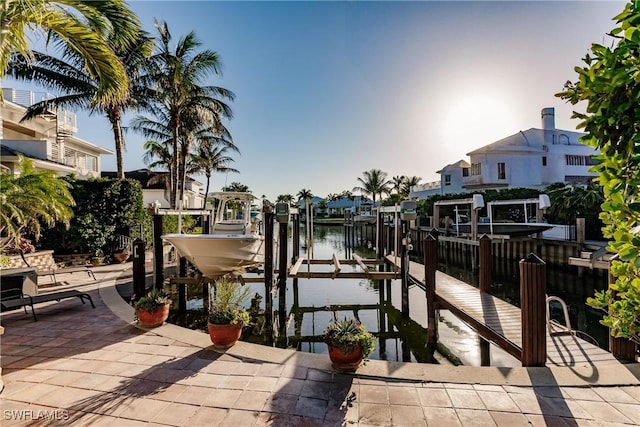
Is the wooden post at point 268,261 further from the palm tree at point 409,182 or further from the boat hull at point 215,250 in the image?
the palm tree at point 409,182

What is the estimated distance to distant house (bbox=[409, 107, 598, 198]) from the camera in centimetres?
2919

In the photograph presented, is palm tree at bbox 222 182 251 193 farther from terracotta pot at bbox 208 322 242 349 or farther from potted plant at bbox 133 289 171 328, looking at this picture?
terracotta pot at bbox 208 322 242 349

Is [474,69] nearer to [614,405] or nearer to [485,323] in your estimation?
[485,323]

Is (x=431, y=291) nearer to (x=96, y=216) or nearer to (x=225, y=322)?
(x=225, y=322)

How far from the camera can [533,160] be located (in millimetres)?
29219

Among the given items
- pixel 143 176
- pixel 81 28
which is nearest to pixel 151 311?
pixel 81 28

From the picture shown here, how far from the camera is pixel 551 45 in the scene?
23.8 ft

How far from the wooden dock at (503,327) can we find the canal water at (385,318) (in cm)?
94

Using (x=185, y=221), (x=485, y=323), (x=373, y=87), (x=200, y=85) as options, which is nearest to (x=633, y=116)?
(x=485, y=323)

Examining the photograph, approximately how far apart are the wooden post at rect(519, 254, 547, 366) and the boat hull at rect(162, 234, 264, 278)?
5520 mm

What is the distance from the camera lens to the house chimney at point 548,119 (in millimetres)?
30531

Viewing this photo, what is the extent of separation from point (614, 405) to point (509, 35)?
8.28m

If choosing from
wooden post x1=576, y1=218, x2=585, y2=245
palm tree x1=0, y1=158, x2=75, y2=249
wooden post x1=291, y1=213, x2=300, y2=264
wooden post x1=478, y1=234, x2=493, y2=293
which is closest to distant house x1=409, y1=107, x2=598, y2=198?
wooden post x1=576, y1=218, x2=585, y2=245

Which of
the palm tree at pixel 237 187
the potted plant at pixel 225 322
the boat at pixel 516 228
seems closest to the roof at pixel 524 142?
the boat at pixel 516 228
